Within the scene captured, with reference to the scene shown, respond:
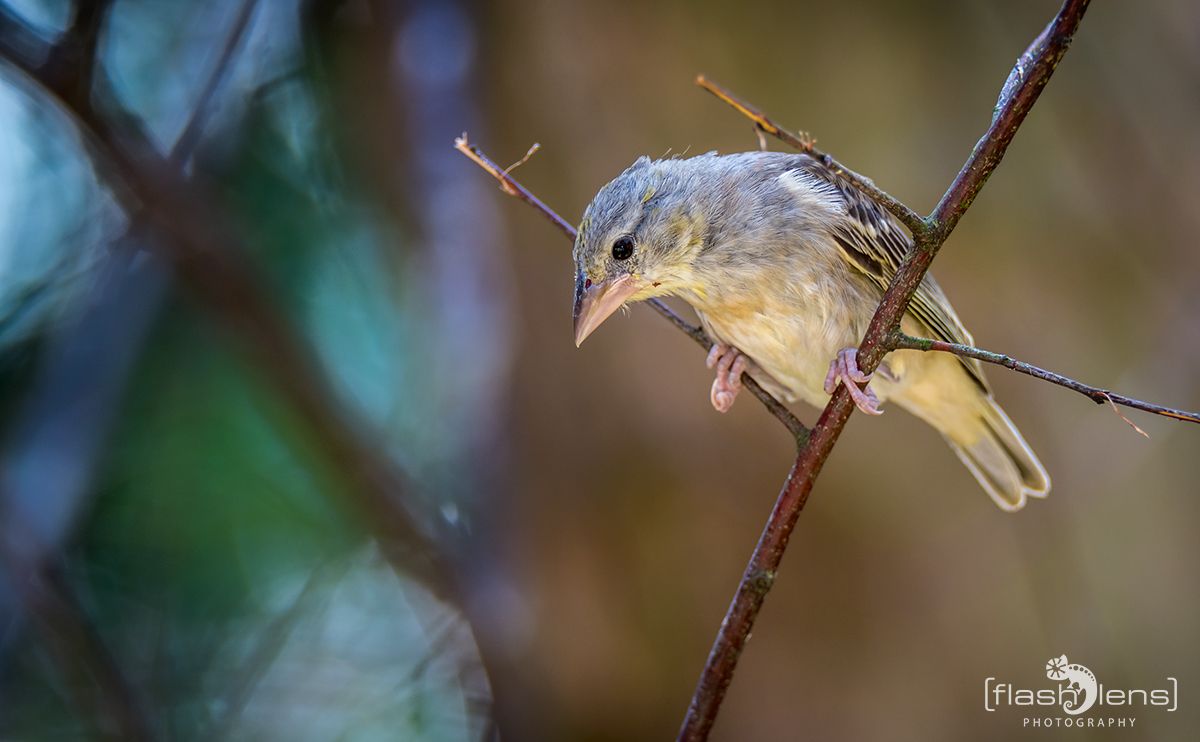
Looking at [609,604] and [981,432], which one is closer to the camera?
[981,432]

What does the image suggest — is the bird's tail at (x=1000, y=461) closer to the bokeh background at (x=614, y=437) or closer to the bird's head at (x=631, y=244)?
the bokeh background at (x=614, y=437)

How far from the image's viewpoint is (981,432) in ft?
10.3

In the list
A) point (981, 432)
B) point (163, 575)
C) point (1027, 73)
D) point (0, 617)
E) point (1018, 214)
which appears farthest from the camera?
point (163, 575)

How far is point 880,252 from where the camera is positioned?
107 inches

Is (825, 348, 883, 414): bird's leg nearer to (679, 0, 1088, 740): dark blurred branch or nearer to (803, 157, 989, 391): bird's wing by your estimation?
(679, 0, 1088, 740): dark blurred branch

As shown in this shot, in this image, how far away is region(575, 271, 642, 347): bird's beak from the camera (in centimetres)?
237

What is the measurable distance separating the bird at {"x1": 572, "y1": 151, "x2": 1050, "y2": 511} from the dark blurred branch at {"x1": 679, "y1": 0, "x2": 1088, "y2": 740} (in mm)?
487

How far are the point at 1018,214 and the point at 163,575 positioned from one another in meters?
4.01

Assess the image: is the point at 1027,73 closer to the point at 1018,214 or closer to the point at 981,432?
the point at 981,432

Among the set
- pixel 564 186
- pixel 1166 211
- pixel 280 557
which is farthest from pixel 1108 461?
pixel 280 557

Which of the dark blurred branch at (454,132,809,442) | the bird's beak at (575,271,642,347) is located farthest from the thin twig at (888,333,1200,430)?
the bird's beak at (575,271,642,347)

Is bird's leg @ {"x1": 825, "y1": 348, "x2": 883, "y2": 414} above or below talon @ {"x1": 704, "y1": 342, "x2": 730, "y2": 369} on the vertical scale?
below

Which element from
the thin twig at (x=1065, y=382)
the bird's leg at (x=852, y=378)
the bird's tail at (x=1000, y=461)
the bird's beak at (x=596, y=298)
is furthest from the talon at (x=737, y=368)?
the thin twig at (x=1065, y=382)

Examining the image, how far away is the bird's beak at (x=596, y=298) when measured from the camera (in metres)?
2.37
